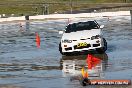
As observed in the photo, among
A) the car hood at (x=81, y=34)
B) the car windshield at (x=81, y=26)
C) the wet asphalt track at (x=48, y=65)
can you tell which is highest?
the car windshield at (x=81, y=26)

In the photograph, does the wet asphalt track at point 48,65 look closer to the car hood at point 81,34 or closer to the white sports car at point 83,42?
the white sports car at point 83,42

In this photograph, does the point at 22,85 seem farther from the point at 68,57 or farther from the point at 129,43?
the point at 129,43

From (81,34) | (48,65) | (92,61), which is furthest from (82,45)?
(48,65)

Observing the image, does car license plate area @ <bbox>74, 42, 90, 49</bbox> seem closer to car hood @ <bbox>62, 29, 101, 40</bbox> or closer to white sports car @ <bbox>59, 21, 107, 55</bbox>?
white sports car @ <bbox>59, 21, 107, 55</bbox>

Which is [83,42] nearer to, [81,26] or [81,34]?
[81,34]

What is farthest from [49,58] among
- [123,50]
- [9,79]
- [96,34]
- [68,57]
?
[9,79]

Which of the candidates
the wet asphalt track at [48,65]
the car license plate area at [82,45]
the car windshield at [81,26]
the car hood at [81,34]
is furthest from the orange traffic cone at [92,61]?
the car windshield at [81,26]

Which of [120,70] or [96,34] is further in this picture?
[96,34]

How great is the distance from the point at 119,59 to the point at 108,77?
4.56 metres

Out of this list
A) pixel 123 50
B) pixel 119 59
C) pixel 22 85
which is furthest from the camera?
pixel 123 50

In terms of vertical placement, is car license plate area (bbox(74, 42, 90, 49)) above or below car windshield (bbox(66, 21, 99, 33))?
below

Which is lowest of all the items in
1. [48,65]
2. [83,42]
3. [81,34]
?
[48,65]

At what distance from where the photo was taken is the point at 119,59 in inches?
743

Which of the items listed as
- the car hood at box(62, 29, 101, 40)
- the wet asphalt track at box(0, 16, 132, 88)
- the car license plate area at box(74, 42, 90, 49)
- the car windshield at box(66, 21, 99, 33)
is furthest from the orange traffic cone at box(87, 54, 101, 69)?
Answer: the car windshield at box(66, 21, 99, 33)
